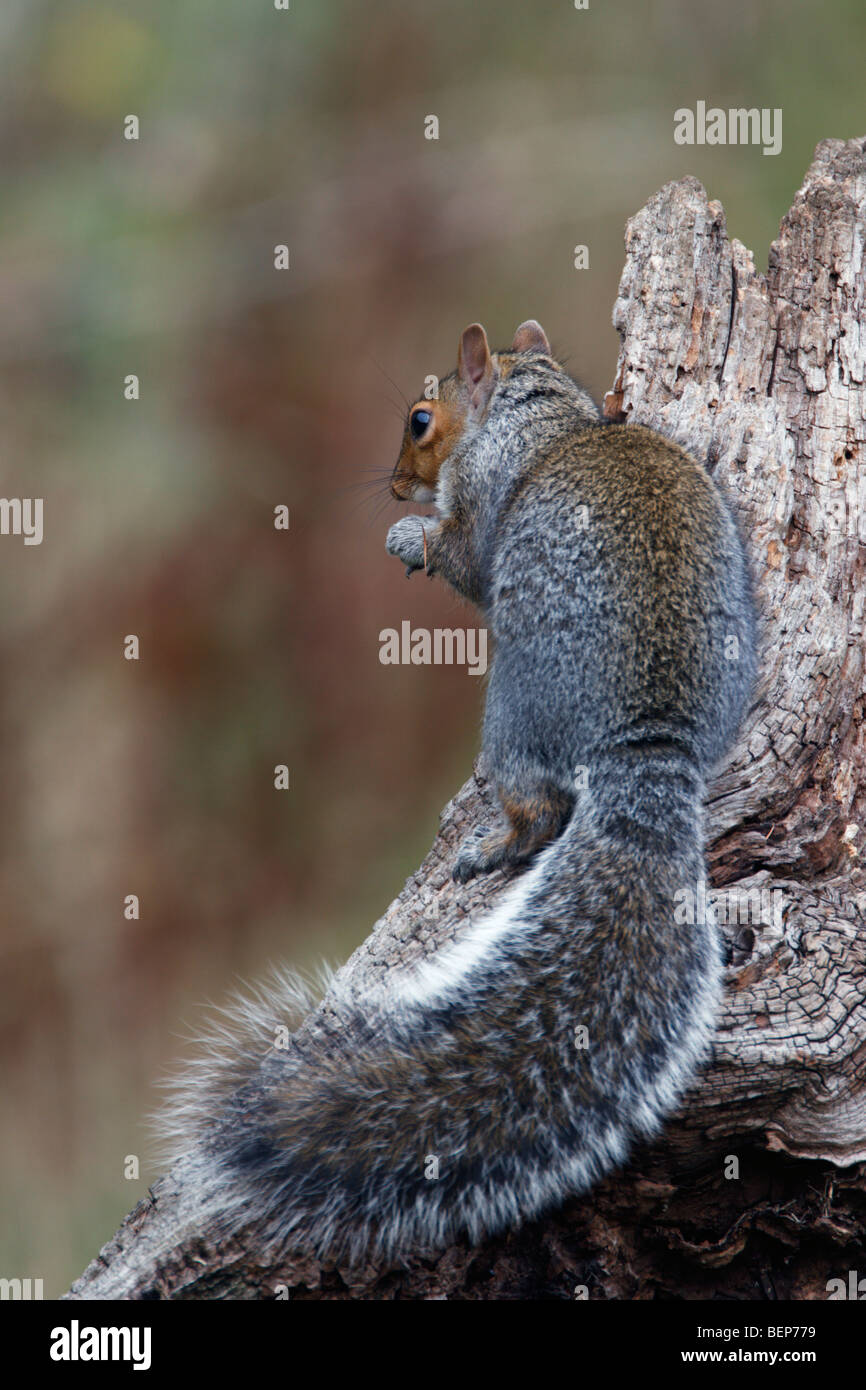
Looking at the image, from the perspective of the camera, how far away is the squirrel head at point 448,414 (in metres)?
3.88

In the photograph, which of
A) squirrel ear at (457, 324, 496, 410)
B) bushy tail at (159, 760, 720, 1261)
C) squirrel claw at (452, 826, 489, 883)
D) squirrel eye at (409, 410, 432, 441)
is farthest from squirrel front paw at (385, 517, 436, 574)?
bushy tail at (159, 760, 720, 1261)

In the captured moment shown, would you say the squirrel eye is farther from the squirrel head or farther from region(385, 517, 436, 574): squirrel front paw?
region(385, 517, 436, 574): squirrel front paw

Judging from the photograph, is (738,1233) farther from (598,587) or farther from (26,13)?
(26,13)

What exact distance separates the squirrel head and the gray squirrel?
16.6 inches

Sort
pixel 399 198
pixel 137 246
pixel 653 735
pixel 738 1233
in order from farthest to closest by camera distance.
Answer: pixel 399 198, pixel 137 246, pixel 653 735, pixel 738 1233

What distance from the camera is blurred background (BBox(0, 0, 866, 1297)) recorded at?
6387mm

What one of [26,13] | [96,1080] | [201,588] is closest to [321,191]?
[26,13]

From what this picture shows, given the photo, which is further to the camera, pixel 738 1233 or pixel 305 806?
pixel 305 806

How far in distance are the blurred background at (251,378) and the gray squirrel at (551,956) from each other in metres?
3.16

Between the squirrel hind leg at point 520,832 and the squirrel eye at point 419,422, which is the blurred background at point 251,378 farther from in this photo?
the squirrel hind leg at point 520,832

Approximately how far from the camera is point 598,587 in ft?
9.96

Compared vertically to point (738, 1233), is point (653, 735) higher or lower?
higher

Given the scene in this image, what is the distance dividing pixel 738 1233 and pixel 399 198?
225 inches

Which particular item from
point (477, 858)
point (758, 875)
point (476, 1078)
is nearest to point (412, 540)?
point (477, 858)
